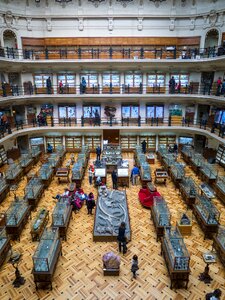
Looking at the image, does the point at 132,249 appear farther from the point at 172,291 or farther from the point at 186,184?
the point at 186,184

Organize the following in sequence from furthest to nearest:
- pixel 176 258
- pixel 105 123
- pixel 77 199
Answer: pixel 105 123
pixel 77 199
pixel 176 258

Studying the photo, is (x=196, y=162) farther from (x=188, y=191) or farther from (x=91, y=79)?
(x=91, y=79)

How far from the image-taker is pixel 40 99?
1848cm

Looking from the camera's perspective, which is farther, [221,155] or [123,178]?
[221,155]

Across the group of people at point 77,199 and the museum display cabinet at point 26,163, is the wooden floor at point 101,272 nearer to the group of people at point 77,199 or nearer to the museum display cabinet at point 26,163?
the group of people at point 77,199

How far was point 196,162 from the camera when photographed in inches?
602

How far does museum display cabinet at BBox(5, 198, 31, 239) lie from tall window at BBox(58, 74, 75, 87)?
11335 millimetres

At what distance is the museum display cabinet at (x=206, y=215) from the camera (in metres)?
8.80

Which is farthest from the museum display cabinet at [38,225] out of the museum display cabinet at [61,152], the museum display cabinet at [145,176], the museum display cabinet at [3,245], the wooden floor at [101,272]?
the museum display cabinet at [61,152]

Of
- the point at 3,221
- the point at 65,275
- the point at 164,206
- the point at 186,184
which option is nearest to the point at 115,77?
the point at 186,184

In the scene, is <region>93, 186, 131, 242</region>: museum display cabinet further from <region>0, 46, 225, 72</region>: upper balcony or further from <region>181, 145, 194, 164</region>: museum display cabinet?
<region>0, 46, 225, 72</region>: upper balcony

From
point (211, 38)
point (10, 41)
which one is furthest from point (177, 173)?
point (10, 41)

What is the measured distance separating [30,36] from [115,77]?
23.1 feet

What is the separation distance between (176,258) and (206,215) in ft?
10.6
